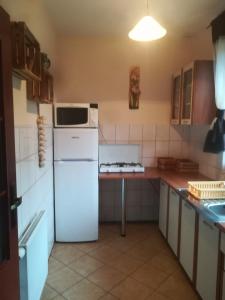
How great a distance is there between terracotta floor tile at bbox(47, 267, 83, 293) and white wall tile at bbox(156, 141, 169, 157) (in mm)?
1870

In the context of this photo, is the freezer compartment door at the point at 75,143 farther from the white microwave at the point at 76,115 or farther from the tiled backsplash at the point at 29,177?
the tiled backsplash at the point at 29,177

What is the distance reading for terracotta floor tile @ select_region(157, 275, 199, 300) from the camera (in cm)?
205

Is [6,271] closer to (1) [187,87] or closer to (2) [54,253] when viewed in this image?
(2) [54,253]

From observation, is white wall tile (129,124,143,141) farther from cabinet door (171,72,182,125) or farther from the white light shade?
the white light shade

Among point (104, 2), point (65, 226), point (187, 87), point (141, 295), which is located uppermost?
point (104, 2)

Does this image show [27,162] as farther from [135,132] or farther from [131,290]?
[135,132]

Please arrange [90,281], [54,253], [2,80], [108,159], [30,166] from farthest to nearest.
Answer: [108,159] → [54,253] → [90,281] → [30,166] → [2,80]

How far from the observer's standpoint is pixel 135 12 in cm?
246

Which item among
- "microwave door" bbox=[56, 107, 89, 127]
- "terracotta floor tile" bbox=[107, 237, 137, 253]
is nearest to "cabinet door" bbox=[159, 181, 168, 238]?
"terracotta floor tile" bbox=[107, 237, 137, 253]

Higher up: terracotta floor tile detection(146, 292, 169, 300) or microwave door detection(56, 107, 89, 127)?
microwave door detection(56, 107, 89, 127)

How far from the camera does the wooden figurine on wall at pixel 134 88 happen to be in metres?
3.26

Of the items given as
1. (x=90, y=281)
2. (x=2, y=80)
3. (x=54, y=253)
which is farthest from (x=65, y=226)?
(x=2, y=80)

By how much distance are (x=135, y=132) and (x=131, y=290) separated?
1922 mm

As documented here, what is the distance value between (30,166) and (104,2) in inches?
63.9
